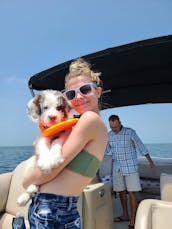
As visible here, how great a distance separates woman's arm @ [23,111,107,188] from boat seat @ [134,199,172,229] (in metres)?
0.79

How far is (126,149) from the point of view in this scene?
361 cm

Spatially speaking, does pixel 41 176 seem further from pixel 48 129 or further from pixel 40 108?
pixel 40 108

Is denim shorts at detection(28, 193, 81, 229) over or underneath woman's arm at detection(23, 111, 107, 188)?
underneath

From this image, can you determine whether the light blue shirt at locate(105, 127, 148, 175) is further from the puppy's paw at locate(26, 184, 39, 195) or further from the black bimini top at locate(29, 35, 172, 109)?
the puppy's paw at locate(26, 184, 39, 195)

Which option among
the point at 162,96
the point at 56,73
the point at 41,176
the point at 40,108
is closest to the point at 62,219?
the point at 41,176

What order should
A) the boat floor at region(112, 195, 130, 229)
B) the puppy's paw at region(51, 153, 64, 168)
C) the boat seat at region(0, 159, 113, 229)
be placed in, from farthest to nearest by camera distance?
1. the boat floor at region(112, 195, 130, 229)
2. the boat seat at region(0, 159, 113, 229)
3. the puppy's paw at region(51, 153, 64, 168)

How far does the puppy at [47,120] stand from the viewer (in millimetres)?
1006

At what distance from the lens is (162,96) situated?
159 inches

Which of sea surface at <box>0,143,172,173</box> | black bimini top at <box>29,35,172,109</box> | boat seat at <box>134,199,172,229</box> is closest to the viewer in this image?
boat seat at <box>134,199,172,229</box>

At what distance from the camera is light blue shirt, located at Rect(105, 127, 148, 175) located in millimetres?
3590

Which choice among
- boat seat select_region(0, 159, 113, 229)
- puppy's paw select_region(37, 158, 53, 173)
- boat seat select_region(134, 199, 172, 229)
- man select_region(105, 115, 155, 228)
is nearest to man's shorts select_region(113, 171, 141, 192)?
man select_region(105, 115, 155, 228)

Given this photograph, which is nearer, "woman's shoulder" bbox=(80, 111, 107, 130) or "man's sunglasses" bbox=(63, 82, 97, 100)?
"woman's shoulder" bbox=(80, 111, 107, 130)

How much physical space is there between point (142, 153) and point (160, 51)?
1472 mm

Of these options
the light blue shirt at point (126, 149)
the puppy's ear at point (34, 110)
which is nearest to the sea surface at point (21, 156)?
the puppy's ear at point (34, 110)
